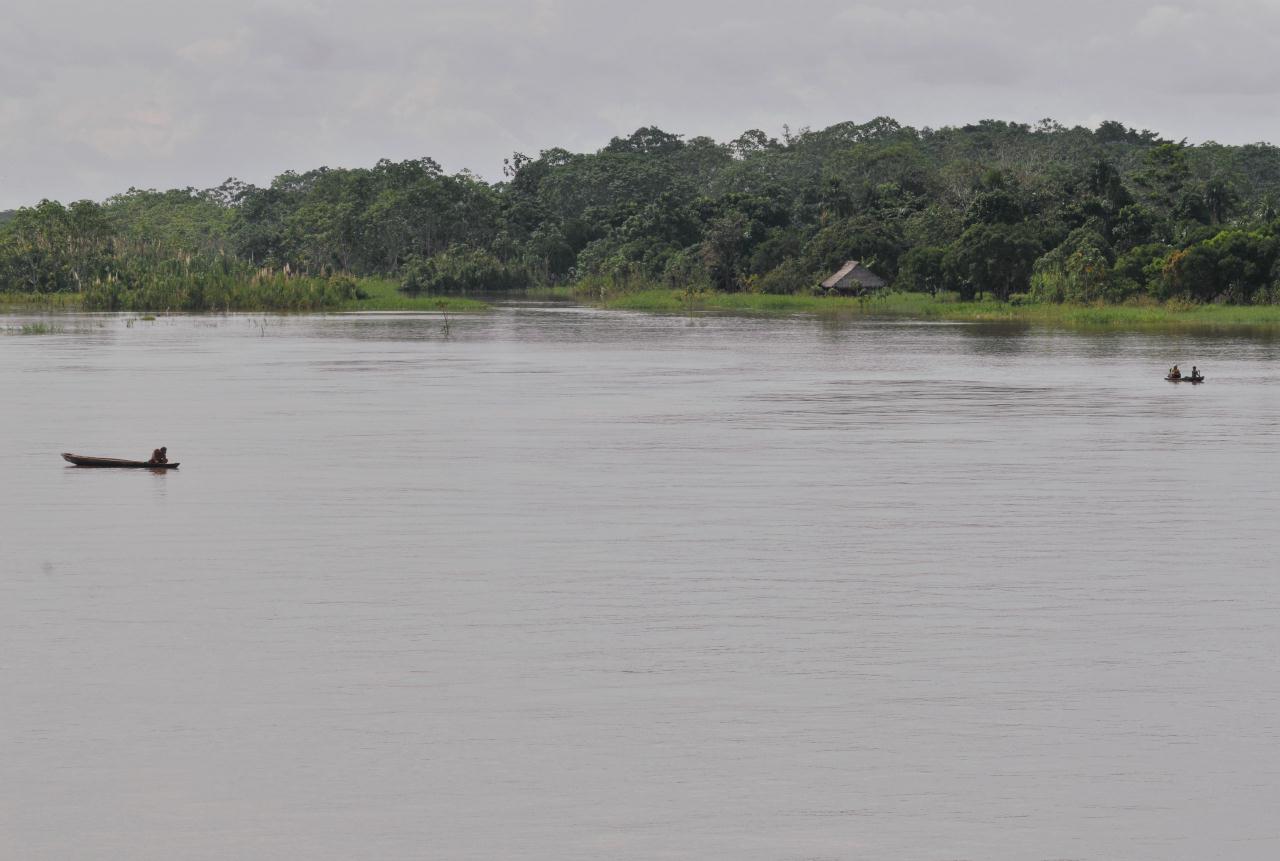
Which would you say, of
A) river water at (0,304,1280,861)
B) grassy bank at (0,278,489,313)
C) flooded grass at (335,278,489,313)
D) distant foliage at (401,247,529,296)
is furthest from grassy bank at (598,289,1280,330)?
river water at (0,304,1280,861)

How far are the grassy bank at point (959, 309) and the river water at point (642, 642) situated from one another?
47.3 meters

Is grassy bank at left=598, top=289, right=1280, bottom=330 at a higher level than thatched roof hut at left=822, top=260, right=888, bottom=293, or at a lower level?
lower

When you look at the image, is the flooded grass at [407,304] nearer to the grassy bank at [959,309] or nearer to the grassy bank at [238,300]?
the grassy bank at [238,300]

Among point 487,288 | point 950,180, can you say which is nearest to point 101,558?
point 950,180

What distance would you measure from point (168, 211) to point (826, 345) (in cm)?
14993

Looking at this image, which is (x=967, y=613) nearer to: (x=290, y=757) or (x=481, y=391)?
(x=290, y=757)

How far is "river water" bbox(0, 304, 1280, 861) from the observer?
9023 millimetres

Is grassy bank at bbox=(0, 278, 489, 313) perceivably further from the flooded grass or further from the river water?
the river water

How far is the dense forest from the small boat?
202ft

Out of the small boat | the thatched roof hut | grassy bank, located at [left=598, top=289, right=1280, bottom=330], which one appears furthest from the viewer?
the thatched roof hut

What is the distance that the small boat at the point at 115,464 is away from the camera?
80.0ft

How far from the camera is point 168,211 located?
19938 centimetres

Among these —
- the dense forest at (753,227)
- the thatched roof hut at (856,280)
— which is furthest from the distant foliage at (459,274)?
the thatched roof hut at (856,280)

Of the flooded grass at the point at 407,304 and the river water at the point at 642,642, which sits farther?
the flooded grass at the point at 407,304
